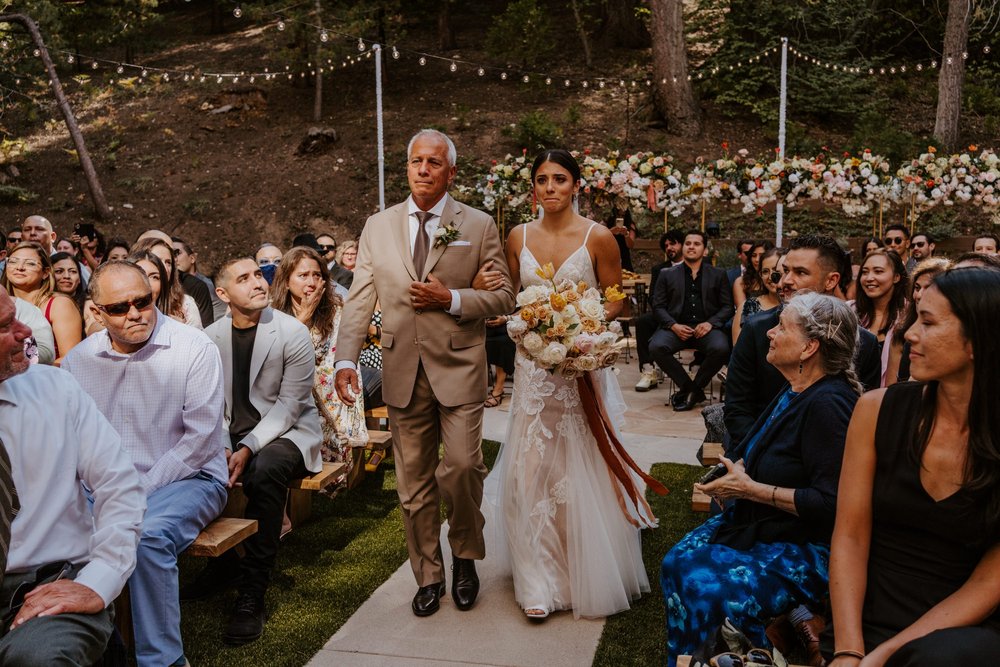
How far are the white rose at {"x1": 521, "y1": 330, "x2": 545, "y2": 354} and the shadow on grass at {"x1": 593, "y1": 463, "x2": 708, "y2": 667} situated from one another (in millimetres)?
1315

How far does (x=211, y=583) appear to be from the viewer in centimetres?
459

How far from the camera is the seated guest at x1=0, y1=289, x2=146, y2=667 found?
2672mm

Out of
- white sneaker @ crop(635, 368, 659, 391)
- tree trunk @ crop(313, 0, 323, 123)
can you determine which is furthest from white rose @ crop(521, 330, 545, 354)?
tree trunk @ crop(313, 0, 323, 123)

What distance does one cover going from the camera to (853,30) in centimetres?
2383

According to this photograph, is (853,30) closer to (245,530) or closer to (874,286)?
(874,286)

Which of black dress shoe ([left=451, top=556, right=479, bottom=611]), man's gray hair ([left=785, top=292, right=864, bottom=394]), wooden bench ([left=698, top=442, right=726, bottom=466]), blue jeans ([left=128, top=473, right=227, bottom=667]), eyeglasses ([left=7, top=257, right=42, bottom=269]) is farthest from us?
eyeglasses ([left=7, top=257, right=42, bottom=269])

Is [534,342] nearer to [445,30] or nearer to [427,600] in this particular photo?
[427,600]

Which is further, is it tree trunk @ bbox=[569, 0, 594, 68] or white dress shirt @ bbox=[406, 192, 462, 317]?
tree trunk @ bbox=[569, 0, 594, 68]

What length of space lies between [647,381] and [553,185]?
221 inches

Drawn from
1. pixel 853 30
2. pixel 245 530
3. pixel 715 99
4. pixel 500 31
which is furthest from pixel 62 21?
pixel 245 530

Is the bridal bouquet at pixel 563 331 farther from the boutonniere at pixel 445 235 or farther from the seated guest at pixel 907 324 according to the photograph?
the seated guest at pixel 907 324

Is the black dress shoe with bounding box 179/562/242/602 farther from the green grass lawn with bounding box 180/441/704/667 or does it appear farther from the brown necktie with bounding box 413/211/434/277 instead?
the brown necktie with bounding box 413/211/434/277

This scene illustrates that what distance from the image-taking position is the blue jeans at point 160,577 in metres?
3.49

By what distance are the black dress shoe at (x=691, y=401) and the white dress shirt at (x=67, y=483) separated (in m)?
6.51
